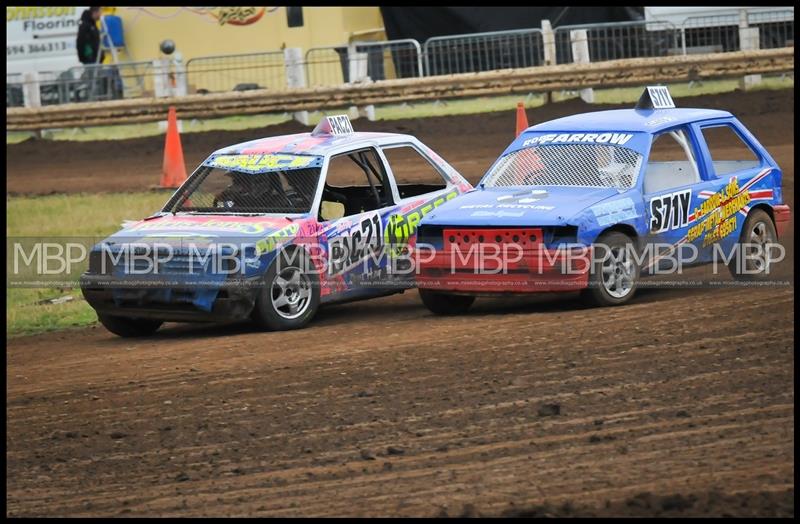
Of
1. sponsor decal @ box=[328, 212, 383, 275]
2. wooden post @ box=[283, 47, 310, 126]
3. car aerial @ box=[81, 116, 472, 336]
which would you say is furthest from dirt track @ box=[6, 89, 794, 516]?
wooden post @ box=[283, 47, 310, 126]

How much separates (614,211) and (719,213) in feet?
4.15

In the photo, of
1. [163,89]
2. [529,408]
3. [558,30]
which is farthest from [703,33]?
[529,408]

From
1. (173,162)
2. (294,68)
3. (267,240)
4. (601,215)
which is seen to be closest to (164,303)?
(267,240)

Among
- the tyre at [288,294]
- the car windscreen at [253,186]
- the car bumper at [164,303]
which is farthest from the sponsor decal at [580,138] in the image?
the car bumper at [164,303]

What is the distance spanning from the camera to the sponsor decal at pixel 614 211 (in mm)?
9883

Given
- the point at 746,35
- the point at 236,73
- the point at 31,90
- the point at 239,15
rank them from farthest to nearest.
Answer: the point at 239,15 → the point at 236,73 → the point at 31,90 → the point at 746,35

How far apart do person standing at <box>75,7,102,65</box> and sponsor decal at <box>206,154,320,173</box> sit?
14923mm

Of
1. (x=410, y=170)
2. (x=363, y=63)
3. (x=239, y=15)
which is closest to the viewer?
(x=410, y=170)

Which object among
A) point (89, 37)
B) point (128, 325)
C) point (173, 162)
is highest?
point (89, 37)

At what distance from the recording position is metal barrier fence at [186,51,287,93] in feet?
80.0

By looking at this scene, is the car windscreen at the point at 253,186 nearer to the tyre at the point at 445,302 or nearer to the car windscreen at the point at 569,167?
the tyre at the point at 445,302

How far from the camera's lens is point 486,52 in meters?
22.4

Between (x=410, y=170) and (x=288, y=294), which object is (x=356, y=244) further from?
(x=410, y=170)

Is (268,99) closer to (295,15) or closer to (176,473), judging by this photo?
(295,15)
